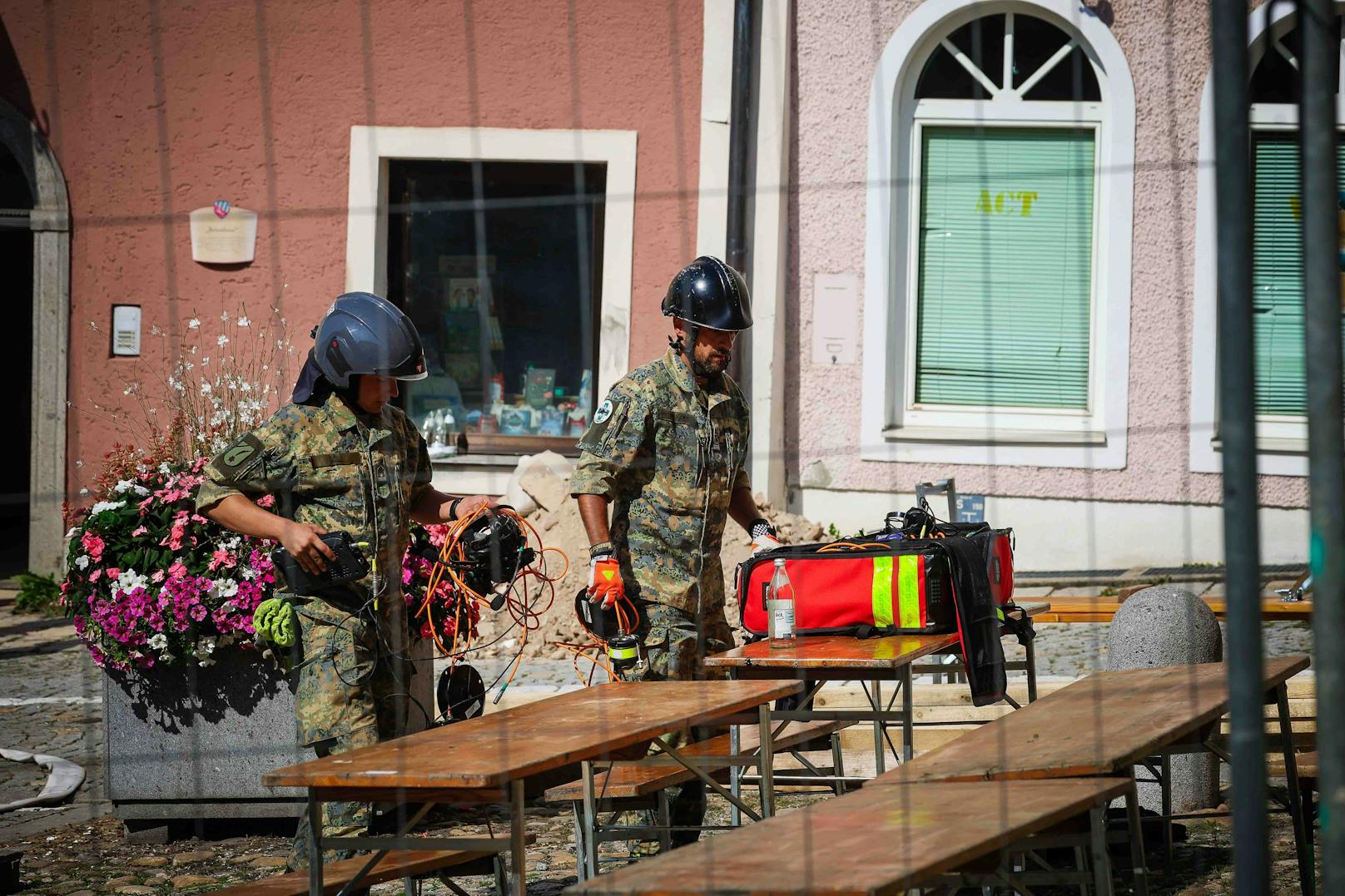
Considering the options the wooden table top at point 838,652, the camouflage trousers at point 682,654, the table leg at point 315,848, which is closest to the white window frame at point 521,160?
the camouflage trousers at point 682,654

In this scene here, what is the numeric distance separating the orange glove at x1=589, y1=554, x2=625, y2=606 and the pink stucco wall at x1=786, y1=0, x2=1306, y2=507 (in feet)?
19.7

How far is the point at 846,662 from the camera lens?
454cm

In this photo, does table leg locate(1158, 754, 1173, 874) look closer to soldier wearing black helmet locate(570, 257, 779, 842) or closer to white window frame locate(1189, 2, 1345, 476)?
soldier wearing black helmet locate(570, 257, 779, 842)

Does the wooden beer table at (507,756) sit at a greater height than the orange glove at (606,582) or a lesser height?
lesser

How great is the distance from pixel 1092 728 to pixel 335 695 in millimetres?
2046

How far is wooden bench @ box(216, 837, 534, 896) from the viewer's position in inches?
149

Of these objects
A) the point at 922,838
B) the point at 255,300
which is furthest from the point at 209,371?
the point at 922,838

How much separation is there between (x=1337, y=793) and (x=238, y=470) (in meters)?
3.21

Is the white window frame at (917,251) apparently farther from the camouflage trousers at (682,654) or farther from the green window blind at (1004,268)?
the camouflage trousers at (682,654)

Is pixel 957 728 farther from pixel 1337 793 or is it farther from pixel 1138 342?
pixel 1138 342

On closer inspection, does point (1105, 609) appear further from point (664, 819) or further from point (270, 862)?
point (270, 862)

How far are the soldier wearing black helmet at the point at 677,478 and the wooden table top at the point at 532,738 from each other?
47cm

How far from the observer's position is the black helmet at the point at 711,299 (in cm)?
517

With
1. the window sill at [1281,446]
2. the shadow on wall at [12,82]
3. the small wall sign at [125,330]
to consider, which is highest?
the shadow on wall at [12,82]
